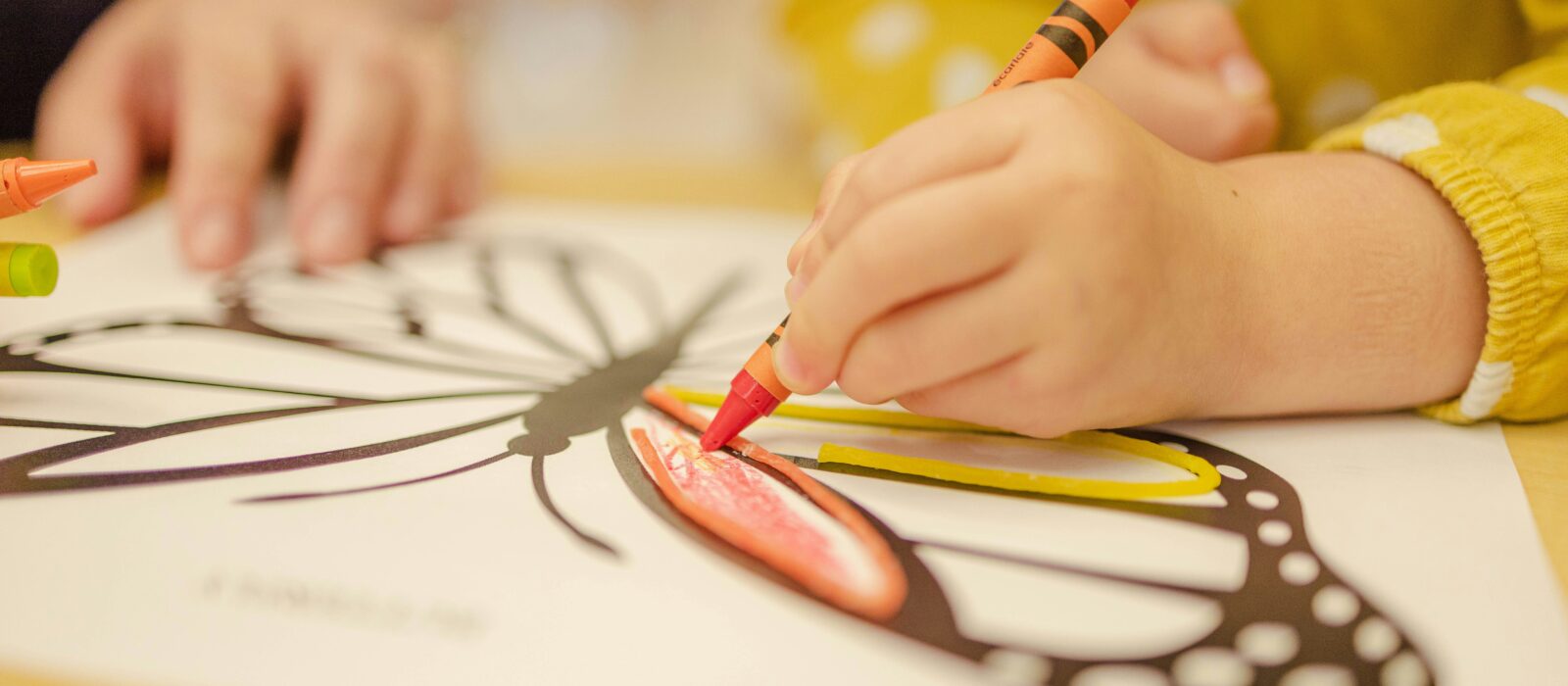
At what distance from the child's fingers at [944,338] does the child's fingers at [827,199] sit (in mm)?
40

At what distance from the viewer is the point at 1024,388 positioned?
28 centimetres

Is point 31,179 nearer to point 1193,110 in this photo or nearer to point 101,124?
point 101,124

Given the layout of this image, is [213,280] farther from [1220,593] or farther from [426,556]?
[1220,593]

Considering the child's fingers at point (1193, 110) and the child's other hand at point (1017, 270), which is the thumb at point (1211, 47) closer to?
the child's fingers at point (1193, 110)

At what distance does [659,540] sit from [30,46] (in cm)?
79

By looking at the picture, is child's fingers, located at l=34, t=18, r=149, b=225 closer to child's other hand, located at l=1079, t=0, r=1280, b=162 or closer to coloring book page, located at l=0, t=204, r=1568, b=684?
coloring book page, located at l=0, t=204, r=1568, b=684

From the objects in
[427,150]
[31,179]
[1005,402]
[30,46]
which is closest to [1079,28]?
[1005,402]

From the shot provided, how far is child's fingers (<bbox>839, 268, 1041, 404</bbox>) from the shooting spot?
260 millimetres

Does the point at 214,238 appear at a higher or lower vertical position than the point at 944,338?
higher

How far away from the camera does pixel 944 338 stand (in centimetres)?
27

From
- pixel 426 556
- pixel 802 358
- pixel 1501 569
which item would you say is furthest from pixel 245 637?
pixel 1501 569

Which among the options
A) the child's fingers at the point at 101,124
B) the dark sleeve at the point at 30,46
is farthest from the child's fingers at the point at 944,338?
the dark sleeve at the point at 30,46

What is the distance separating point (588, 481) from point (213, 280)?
12.1 inches

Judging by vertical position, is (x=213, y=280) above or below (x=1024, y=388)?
above
